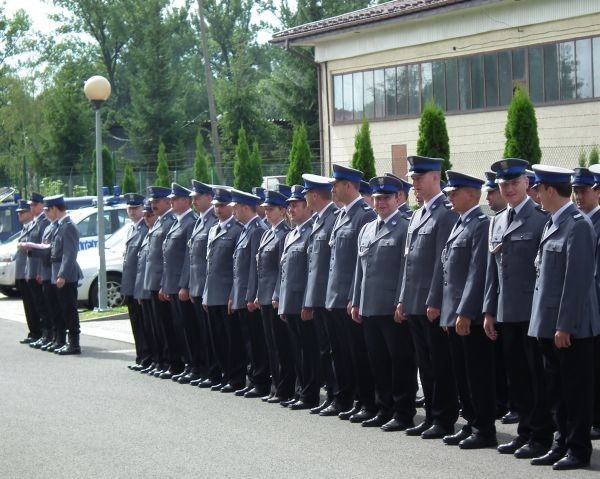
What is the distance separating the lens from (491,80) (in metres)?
31.7

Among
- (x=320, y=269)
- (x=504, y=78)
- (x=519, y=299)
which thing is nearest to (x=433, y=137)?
(x=504, y=78)

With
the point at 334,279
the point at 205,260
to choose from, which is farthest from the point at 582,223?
the point at 205,260

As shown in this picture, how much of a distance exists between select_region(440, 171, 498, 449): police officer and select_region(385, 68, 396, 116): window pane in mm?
25359

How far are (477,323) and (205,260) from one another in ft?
15.7

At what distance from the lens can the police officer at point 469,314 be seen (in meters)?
9.58

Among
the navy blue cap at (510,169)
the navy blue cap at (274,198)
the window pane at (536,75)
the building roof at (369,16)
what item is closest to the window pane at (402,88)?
the building roof at (369,16)

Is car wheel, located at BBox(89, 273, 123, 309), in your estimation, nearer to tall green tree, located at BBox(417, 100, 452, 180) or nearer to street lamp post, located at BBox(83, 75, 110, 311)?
street lamp post, located at BBox(83, 75, 110, 311)

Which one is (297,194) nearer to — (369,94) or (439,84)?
(439,84)

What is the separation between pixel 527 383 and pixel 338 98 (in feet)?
93.1

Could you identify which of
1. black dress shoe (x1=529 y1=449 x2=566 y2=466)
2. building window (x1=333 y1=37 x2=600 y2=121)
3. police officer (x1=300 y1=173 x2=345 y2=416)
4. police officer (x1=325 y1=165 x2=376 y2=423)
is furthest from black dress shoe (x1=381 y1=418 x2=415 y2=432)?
building window (x1=333 y1=37 x2=600 y2=121)

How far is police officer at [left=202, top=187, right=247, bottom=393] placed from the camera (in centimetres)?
1325

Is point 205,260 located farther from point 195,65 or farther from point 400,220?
point 195,65

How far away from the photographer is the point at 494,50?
31.4 metres

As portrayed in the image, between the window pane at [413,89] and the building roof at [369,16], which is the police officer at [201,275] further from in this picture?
the window pane at [413,89]
